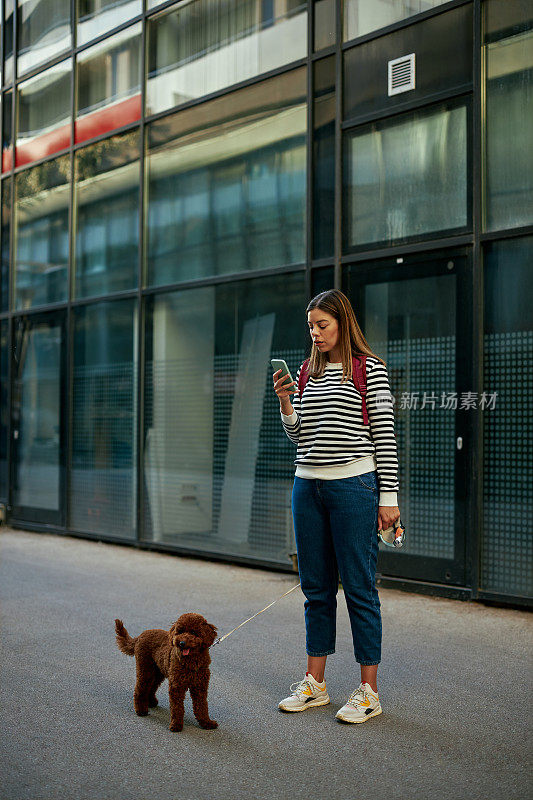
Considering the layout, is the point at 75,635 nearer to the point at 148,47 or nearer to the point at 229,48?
the point at 229,48

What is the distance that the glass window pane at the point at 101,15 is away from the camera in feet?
35.0

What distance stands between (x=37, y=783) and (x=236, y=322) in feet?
20.4

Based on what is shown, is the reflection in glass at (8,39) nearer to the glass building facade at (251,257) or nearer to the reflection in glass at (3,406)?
the glass building facade at (251,257)

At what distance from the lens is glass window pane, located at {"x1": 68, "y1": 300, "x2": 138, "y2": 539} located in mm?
10445

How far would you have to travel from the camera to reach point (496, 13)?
7.02 m

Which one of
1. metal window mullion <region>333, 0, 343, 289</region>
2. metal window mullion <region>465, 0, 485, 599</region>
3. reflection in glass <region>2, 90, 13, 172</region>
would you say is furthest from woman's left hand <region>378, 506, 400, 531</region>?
reflection in glass <region>2, 90, 13, 172</region>

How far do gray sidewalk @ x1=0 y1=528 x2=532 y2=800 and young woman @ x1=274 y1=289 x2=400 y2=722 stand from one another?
14.6 inches

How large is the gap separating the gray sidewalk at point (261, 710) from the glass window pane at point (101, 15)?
7.06 meters

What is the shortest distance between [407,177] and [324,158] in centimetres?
98

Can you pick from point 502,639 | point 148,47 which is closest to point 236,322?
point 148,47

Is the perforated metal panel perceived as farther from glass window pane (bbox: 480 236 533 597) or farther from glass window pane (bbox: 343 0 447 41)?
glass window pane (bbox: 343 0 447 41)

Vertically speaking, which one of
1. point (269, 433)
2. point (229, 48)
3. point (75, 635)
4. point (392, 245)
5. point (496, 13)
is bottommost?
point (75, 635)

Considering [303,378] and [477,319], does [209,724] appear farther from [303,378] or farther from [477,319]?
[477,319]

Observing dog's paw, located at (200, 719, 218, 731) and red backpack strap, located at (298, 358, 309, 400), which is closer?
dog's paw, located at (200, 719, 218, 731)
